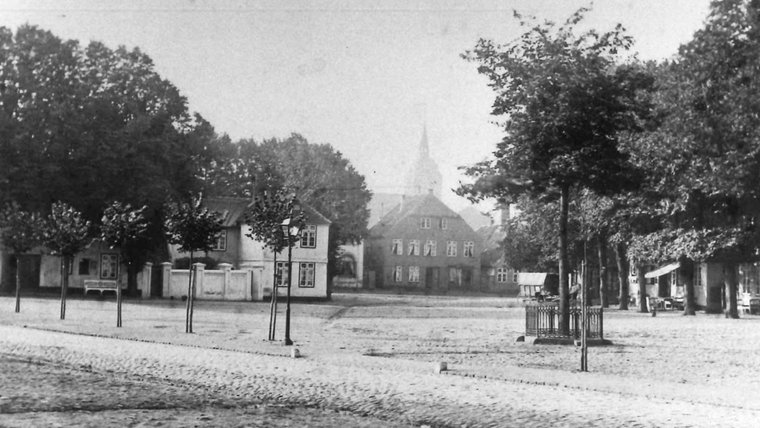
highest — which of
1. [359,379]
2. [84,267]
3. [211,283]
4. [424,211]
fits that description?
[424,211]

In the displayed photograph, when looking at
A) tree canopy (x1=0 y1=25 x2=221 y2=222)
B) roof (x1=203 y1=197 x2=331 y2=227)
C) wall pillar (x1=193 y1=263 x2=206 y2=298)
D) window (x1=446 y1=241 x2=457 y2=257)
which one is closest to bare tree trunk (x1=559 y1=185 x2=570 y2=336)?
tree canopy (x1=0 y1=25 x2=221 y2=222)

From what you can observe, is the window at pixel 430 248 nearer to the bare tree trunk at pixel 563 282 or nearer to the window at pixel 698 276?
the window at pixel 698 276

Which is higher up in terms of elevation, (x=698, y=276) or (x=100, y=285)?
(x=698, y=276)

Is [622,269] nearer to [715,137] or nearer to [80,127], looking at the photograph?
[715,137]

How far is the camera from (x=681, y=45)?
34.5 metres

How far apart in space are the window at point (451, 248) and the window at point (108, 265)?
3987cm

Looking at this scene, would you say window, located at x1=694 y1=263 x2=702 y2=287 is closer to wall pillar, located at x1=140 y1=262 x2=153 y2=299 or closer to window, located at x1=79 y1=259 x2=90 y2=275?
wall pillar, located at x1=140 y1=262 x2=153 y2=299

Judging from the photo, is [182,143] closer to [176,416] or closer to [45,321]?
[45,321]

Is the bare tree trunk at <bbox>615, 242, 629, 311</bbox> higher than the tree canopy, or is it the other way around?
the tree canopy

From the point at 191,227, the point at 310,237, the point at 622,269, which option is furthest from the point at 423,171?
the point at 191,227

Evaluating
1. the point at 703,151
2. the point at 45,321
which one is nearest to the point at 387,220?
the point at 703,151

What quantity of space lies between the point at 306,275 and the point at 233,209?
8.99 meters

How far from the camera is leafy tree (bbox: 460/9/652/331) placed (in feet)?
70.6

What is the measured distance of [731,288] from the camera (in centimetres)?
3925
